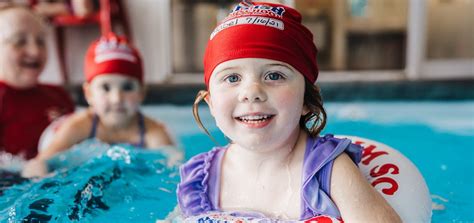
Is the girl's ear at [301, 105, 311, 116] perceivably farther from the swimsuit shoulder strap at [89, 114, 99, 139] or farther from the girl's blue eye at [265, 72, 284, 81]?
the swimsuit shoulder strap at [89, 114, 99, 139]

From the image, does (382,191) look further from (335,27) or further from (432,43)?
(335,27)

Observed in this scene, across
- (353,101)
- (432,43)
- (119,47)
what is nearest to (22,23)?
(119,47)

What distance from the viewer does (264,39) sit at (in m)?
1.46

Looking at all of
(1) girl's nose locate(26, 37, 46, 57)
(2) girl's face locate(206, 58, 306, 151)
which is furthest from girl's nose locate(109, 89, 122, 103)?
(2) girl's face locate(206, 58, 306, 151)

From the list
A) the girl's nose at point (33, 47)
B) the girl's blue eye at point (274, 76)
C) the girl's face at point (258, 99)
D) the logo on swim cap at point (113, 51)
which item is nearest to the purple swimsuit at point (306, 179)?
the girl's face at point (258, 99)

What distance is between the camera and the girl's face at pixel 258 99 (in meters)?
1.44

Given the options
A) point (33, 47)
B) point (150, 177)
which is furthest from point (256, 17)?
point (33, 47)

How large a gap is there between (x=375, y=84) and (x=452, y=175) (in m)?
2.54

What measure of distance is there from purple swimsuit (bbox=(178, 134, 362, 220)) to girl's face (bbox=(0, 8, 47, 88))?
1.51 m

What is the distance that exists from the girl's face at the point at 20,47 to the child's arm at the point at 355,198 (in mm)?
1954

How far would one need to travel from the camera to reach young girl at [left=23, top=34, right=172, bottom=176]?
277 cm

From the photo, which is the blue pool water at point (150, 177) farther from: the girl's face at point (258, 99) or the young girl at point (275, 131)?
the girl's face at point (258, 99)

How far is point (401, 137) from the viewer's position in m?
4.05

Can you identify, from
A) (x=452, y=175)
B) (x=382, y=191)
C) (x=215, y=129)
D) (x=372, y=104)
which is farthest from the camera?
(x=372, y=104)
